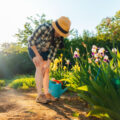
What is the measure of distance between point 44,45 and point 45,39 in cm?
11

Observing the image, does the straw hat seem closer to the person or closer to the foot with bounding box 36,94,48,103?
the person

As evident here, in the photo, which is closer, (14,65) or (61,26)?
(61,26)

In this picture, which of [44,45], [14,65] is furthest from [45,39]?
[14,65]

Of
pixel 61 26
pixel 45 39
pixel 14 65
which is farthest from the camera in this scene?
pixel 14 65

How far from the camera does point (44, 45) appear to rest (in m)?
2.63

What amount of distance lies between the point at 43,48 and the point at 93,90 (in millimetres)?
1522

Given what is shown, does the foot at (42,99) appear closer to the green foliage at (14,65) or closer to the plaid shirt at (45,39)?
the plaid shirt at (45,39)

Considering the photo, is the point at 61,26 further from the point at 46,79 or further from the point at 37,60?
the point at 46,79

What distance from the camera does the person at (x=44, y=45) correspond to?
8.08 ft

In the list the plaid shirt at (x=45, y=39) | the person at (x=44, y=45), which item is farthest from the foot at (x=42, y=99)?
the plaid shirt at (x=45, y=39)

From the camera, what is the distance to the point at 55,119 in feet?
5.74

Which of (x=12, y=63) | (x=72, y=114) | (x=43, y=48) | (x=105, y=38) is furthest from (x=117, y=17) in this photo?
(x=72, y=114)

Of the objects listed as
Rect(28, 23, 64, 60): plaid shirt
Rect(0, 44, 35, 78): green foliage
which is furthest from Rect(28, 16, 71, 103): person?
Rect(0, 44, 35, 78): green foliage

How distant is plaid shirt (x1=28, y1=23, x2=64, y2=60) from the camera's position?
2.51 meters
